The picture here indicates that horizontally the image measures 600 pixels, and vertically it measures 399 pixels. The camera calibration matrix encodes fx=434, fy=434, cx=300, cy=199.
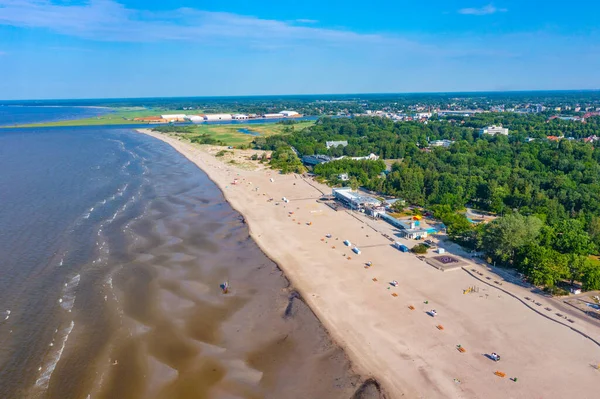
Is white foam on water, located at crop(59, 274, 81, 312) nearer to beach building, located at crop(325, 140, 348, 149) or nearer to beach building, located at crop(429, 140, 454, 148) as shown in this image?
beach building, located at crop(325, 140, 348, 149)

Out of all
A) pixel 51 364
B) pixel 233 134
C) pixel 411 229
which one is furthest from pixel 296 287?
pixel 233 134

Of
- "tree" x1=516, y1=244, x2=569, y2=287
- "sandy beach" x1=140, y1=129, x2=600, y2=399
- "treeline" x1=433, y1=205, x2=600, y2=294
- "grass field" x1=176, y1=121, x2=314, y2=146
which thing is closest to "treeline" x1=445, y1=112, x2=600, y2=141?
"grass field" x1=176, y1=121, x2=314, y2=146

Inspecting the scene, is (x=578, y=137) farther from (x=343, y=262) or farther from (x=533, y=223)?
(x=343, y=262)

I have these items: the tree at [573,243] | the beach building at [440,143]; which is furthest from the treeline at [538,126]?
the tree at [573,243]

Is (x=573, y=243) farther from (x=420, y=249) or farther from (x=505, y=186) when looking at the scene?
(x=505, y=186)

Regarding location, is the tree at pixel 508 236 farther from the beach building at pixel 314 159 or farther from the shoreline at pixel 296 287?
the beach building at pixel 314 159
